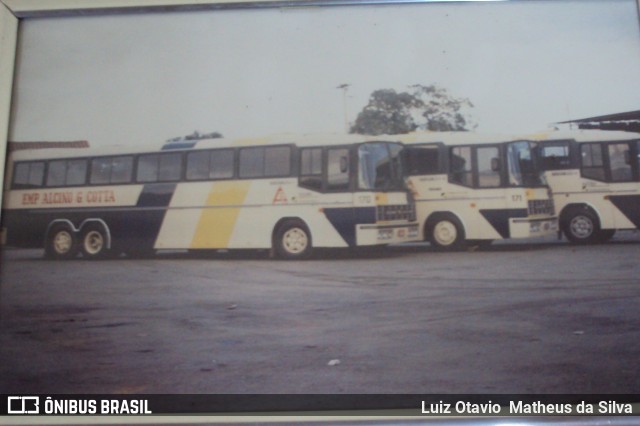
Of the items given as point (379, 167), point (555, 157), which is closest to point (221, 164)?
point (379, 167)

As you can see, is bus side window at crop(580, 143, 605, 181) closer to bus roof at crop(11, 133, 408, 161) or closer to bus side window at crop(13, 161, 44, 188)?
bus roof at crop(11, 133, 408, 161)

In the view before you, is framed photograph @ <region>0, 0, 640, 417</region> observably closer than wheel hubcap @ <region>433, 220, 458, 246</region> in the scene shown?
Yes

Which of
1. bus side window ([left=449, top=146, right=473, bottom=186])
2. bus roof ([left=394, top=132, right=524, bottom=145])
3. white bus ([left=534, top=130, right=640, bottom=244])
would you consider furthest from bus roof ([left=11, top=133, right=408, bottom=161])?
white bus ([left=534, top=130, right=640, bottom=244])

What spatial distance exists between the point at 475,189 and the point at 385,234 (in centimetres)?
74

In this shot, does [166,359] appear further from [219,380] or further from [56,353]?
[56,353]

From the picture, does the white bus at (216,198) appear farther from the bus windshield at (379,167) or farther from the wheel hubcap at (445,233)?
the wheel hubcap at (445,233)

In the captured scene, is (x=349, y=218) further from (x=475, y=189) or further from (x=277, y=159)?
(x=475, y=189)

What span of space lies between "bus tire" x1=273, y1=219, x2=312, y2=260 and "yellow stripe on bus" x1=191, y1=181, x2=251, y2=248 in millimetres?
338

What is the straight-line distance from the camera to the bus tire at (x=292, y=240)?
3525 millimetres

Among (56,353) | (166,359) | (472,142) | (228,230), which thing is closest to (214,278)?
(228,230)

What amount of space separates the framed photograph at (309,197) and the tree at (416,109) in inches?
0.6

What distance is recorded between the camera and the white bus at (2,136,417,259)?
3539 millimetres

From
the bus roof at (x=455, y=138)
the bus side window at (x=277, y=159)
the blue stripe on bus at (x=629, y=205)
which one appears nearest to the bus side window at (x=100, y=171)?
the bus side window at (x=277, y=159)

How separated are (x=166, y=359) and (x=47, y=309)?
2.93ft
